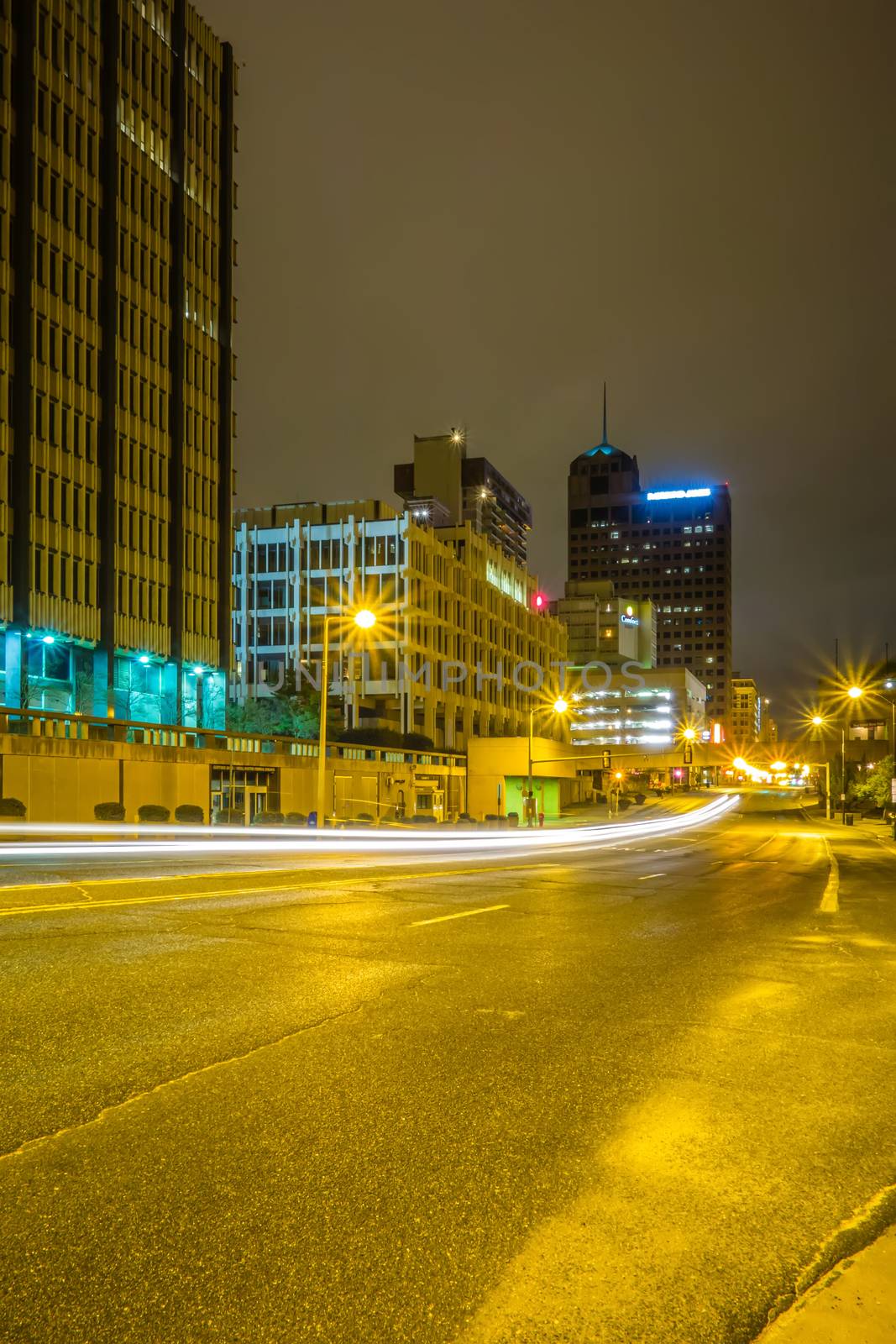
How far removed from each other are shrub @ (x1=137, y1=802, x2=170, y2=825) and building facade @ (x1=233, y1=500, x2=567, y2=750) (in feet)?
126

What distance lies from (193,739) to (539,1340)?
54.2m

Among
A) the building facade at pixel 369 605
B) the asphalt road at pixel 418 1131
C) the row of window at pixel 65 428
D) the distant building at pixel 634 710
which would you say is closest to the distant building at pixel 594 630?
the distant building at pixel 634 710

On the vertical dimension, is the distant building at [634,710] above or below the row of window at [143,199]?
below

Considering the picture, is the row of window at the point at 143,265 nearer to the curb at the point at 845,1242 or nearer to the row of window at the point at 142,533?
the row of window at the point at 142,533

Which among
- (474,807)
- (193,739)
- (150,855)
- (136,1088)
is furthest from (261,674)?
(136,1088)

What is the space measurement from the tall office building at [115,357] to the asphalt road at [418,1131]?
47.8m

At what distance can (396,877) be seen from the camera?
18.6 m

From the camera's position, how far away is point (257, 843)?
952 inches

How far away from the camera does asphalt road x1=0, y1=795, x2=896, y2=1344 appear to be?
140 inches

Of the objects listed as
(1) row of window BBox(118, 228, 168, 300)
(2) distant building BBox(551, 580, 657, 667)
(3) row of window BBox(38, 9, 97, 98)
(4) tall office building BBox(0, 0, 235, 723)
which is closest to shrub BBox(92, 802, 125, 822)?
(4) tall office building BBox(0, 0, 235, 723)

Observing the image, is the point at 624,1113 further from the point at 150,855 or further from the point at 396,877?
the point at 150,855

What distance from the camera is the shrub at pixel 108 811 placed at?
123ft

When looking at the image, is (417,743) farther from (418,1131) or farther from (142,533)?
(418,1131)

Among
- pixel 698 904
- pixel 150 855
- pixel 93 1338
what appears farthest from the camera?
pixel 150 855
